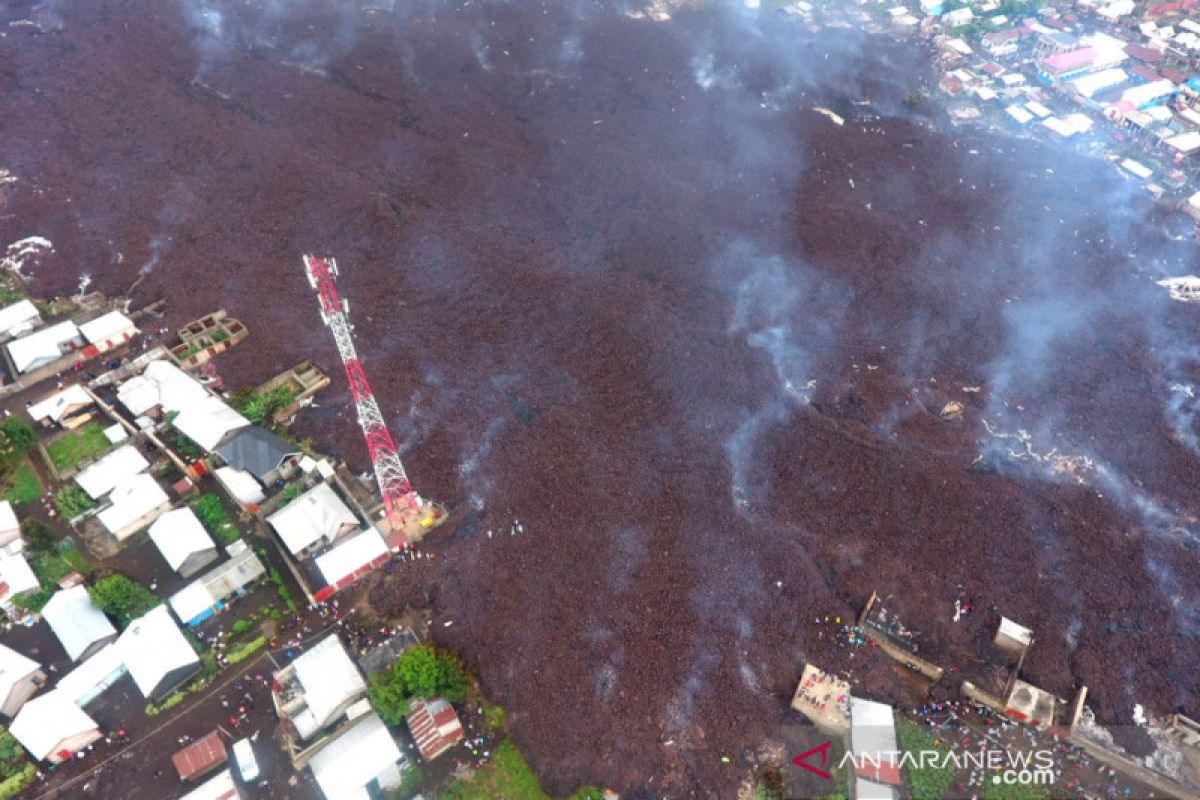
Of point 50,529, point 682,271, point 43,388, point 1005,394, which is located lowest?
point 1005,394

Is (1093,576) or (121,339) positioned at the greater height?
(121,339)

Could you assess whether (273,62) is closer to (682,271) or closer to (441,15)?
(441,15)

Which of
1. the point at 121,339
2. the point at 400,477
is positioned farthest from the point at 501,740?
the point at 121,339

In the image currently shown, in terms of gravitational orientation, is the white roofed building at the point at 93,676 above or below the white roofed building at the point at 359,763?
above

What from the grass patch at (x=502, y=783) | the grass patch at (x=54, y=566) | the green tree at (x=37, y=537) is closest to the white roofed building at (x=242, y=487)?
the grass patch at (x=54, y=566)

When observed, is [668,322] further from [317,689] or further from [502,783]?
[317,689]

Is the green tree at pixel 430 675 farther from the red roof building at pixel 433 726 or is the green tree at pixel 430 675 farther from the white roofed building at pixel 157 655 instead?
the white roofed building at pixel 157 655

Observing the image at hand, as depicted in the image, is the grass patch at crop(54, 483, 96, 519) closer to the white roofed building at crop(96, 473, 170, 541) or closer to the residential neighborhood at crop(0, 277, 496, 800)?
the residential neighborhood at crop(0, 277, 496, 800)
